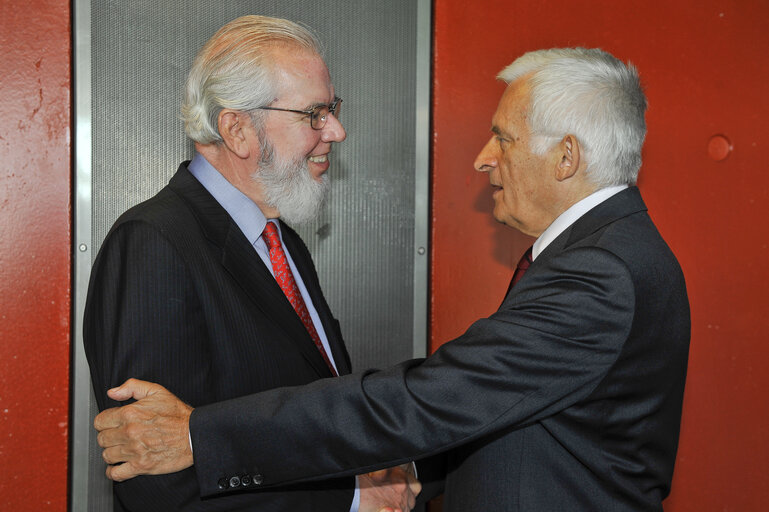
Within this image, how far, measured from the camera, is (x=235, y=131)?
1.72 meters

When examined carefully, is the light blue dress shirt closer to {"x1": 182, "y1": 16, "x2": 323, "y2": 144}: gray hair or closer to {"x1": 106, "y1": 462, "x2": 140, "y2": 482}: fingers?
{"x1": 182, "y1": 16, "x2": 323, "y2": 144}: gray hair

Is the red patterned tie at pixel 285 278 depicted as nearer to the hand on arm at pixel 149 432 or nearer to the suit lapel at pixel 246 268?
the suit lapel at pixel 246 268

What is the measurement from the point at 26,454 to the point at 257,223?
3.51 feet

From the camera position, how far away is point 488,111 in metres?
2.43

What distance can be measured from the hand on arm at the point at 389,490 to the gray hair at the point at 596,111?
836 millimetres

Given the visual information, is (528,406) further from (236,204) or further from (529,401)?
(236,204)

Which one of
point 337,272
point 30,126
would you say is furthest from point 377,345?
point 30,126

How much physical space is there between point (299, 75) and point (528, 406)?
0.97m

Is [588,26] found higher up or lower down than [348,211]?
higher up

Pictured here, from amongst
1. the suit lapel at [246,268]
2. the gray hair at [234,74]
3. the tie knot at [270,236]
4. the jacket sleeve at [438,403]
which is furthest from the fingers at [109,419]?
the gray hair at [234,74]

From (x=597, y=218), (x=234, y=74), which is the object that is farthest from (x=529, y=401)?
(x=234, y=74)

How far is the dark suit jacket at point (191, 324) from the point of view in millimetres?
1350

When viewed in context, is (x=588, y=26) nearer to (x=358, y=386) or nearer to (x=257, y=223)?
(x=257, y=223)

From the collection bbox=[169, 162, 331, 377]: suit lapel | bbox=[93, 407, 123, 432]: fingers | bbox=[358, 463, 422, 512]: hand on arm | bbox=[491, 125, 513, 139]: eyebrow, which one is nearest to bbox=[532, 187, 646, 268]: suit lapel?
bbox=[491, 125, 513, 139]: eyebrow
